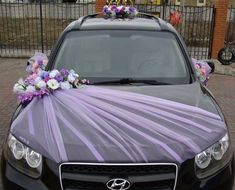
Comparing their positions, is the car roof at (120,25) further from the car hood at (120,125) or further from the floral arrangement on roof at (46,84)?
the car hood at (120,125)

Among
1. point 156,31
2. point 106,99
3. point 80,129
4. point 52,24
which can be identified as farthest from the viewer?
point 52,24

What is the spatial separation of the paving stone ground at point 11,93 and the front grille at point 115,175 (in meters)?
2.99

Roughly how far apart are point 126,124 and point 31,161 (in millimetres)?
757

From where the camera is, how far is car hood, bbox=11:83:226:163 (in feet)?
9.46

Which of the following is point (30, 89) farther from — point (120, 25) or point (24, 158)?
point (120, 25)

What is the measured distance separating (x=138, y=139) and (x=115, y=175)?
1.10ft

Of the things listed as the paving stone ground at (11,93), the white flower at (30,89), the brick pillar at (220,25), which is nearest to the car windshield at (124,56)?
the white flower at (30,89)

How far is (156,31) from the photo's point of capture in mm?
4629

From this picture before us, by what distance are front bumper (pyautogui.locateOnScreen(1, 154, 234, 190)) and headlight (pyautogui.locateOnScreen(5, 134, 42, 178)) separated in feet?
0.12

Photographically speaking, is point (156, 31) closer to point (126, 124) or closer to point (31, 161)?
point (126, 124)

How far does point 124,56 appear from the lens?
4352mm

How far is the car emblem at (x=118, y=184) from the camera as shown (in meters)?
2.80

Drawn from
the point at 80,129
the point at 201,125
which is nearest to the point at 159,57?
the point at 201,125

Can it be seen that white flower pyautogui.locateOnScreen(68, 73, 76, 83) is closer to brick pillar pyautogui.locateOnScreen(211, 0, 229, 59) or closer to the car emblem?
the car emblem
